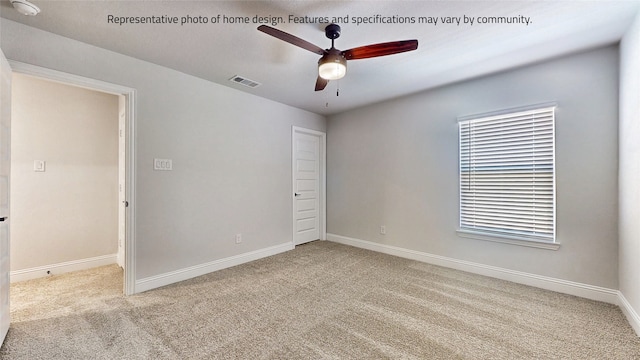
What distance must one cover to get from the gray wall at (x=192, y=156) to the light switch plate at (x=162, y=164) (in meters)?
0.04

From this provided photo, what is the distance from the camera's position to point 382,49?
1.95m

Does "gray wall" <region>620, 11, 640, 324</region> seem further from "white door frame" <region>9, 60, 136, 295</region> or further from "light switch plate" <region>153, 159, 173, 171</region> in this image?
"white door frame" <region>9, 60, 136, 295</region>

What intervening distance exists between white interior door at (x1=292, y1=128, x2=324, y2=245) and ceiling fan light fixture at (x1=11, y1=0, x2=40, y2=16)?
308 cm

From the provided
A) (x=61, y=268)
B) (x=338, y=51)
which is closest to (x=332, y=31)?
(x=338, y=51)

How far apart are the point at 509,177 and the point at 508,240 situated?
2.48 feet

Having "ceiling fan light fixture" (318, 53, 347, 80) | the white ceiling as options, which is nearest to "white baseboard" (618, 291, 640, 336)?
the white ceiling

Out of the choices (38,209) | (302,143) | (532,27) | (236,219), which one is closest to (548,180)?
(532,27)

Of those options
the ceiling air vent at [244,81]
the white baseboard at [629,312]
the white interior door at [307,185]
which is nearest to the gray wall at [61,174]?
the ceiling air vent at [244,81]

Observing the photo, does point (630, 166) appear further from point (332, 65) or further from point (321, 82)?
point (321, 82)

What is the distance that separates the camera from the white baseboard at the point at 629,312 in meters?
1.98

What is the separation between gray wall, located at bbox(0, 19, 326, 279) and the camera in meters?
2.46

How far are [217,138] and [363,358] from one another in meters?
2.97

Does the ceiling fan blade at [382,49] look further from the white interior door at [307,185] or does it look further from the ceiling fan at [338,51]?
the white interior door at [307,185]

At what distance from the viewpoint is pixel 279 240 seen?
13.7 ft
